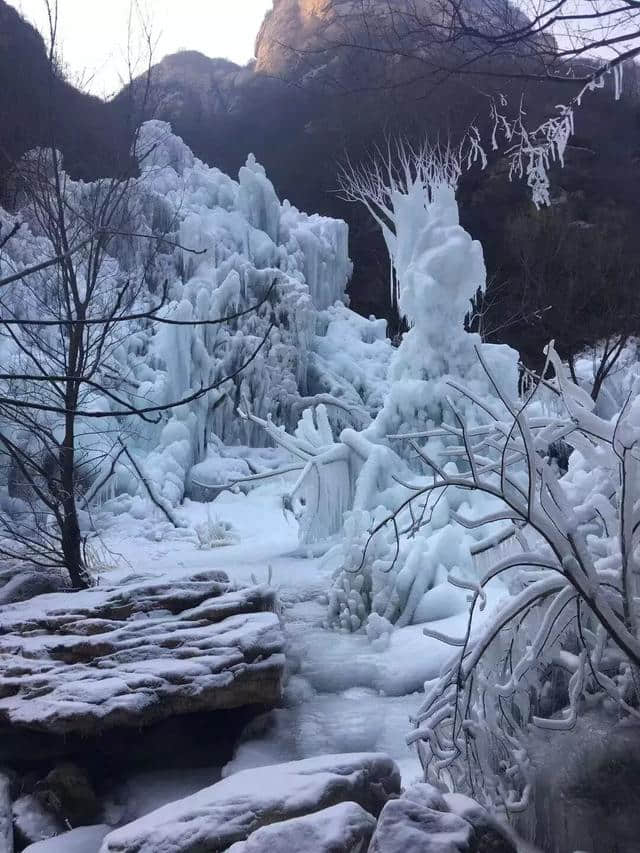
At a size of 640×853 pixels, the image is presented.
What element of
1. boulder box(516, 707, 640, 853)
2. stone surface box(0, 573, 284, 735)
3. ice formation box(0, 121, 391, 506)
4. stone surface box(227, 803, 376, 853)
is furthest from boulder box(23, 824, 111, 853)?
ice formation box(0, 121, 391, 506)

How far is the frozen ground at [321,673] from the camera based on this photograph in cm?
340

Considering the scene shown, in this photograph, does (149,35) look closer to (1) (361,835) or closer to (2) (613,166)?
(1) (361,835)

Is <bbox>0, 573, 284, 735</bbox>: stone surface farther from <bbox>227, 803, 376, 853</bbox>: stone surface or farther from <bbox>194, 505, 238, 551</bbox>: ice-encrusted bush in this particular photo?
<bbox>194, 505, 238, 551</bbox>: ice-encrusted bush

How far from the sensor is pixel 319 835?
1.80 m

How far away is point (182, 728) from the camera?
3.58 meters

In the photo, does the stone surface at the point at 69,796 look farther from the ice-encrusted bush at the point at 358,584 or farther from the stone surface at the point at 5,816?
the ice-encrusted bush at the point at 358,584

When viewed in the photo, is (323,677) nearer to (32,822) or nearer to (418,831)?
(32,822)

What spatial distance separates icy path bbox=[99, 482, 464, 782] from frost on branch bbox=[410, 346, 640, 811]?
31.8 inches

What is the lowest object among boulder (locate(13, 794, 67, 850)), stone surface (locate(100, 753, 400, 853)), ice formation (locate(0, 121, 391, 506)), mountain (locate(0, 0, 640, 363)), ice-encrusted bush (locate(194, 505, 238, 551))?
boulder (locate(13, 794, 67, 850))

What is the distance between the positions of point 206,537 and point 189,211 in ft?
29.7

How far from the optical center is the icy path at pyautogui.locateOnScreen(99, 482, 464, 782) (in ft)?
11.1

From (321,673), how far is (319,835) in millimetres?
2568

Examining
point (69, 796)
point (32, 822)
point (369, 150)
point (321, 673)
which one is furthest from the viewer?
point (369, 150)

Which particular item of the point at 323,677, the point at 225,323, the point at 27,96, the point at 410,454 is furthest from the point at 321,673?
the point at 225,323
